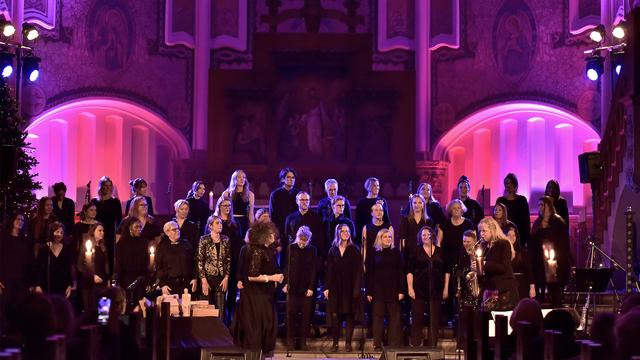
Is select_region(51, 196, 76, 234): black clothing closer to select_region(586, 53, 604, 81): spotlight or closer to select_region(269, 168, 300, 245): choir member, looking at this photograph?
select_region(269, 168, 300, 245): choir member

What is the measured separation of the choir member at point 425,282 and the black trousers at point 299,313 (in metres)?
1.08

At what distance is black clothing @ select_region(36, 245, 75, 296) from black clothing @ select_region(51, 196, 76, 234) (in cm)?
102

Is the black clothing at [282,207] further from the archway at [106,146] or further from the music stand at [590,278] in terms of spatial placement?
the archway at [106,146]

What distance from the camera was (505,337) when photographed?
7.16 metres

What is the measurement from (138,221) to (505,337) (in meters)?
4.92

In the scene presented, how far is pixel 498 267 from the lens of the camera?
955 centimetres

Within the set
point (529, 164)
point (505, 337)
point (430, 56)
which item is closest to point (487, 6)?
point (430, 56)

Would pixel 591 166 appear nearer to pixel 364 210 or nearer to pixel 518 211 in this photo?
pixel 518 211

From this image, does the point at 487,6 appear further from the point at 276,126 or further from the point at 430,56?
the point at 276,126

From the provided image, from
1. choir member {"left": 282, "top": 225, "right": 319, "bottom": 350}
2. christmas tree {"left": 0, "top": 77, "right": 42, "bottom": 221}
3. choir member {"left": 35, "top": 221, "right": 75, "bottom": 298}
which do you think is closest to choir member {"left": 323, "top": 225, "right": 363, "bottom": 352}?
choir member {"left": 282, "top": 225, "right": 319, "bottom": 350}

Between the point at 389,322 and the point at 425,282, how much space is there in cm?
57

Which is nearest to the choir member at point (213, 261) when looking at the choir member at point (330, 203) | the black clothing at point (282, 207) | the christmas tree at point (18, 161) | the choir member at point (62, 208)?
the black clothing at point (282, 207)

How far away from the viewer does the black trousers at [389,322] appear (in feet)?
35.2

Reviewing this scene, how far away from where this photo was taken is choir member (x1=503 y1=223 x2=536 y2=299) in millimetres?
10617
